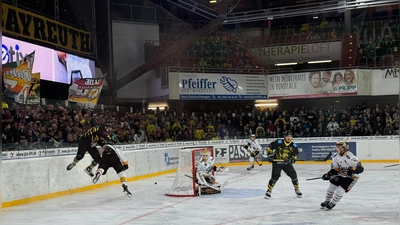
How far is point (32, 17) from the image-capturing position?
56.6 ft

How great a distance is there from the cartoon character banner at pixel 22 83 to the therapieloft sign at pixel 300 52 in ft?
56.2

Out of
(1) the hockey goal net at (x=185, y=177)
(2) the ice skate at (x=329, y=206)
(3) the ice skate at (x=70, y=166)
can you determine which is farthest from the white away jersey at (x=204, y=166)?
(2) the ice skate at (x=329, y=206)

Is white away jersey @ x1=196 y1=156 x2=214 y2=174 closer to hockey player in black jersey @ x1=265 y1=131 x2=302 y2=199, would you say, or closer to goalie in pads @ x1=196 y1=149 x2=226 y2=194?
goalie in pads @ x1=196 y1=149 x2=226 y2=194

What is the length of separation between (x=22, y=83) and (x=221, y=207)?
4.87 m

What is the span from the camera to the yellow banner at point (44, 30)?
52.5ft

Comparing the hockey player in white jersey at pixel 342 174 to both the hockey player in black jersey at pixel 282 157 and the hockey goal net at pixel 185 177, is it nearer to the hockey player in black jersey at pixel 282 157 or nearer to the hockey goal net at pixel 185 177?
the hockey player in black jersey at pixel 282 157

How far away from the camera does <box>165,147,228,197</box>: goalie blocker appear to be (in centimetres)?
1184

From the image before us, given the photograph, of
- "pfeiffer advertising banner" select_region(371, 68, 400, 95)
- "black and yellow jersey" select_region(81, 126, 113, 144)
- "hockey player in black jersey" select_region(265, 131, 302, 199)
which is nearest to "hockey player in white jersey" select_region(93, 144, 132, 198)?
"black and yellow jersey" select_region(81, 126, 113, 144)

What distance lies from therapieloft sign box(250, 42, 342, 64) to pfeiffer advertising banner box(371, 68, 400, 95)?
3069mm

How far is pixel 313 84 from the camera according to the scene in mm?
24391

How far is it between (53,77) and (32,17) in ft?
7.29

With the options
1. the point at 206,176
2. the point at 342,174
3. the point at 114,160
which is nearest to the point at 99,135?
the point at 114,160

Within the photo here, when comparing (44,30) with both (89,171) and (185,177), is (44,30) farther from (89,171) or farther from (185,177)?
(185,177)

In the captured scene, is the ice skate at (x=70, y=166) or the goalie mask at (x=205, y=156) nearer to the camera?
the goalie mask at (x=205, y=156)
